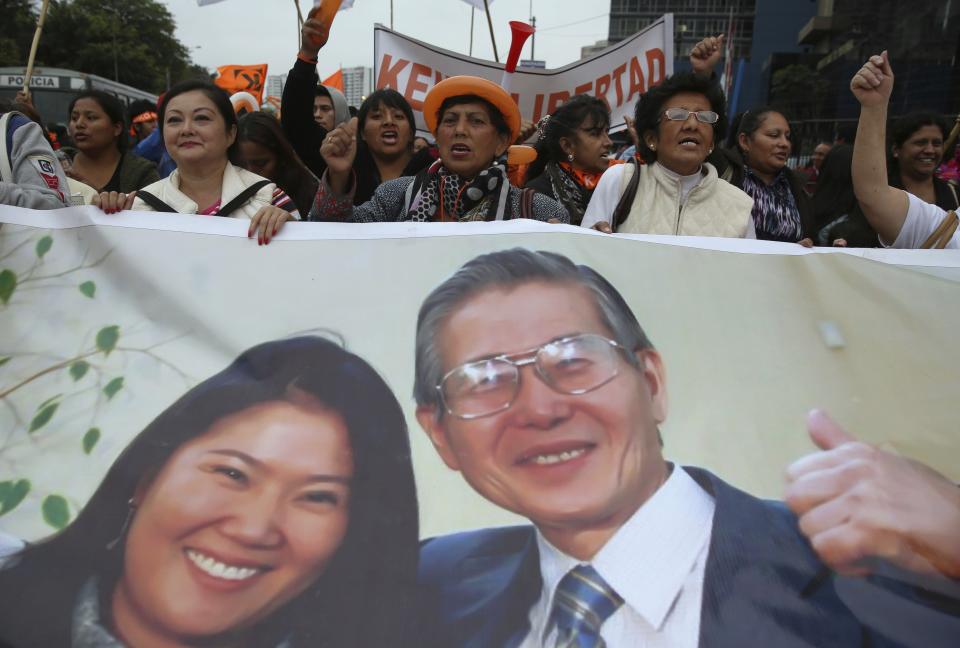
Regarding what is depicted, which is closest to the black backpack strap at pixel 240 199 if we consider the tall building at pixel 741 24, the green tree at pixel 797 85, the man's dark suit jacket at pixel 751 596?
the man's dark suit jacket at pixel 751 596

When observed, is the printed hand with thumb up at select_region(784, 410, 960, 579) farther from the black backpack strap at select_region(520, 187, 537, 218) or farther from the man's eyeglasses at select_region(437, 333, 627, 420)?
the black backpack strap at select_region(520, 187, 537, 218)

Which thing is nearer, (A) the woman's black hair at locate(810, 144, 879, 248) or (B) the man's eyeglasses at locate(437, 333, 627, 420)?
(B) the man's eyeglasses at locate(437, 333, 627, 420)

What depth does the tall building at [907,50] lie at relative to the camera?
15.4 meters

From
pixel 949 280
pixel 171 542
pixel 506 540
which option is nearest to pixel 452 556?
pixel 506 540

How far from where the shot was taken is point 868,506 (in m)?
1.49

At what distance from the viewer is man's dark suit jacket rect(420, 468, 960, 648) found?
4.50 feet

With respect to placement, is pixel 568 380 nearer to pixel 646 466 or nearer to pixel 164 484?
pixel 646 466

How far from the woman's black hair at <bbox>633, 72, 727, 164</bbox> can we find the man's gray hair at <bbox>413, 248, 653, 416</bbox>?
3.17ft

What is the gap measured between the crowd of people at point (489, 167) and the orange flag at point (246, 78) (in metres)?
4.84

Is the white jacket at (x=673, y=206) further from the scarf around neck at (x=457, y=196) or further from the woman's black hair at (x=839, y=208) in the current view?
the woman's black hair at (x=839, y=208)

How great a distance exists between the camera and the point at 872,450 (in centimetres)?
160

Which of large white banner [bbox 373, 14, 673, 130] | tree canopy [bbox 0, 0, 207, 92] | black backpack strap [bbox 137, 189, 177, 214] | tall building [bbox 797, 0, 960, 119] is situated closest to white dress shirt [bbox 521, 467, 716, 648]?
black backpack strap [bbox 137, 189, 177, 214]

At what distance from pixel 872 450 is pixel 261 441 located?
1294 millimetres

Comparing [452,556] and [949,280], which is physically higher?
[949,280]
